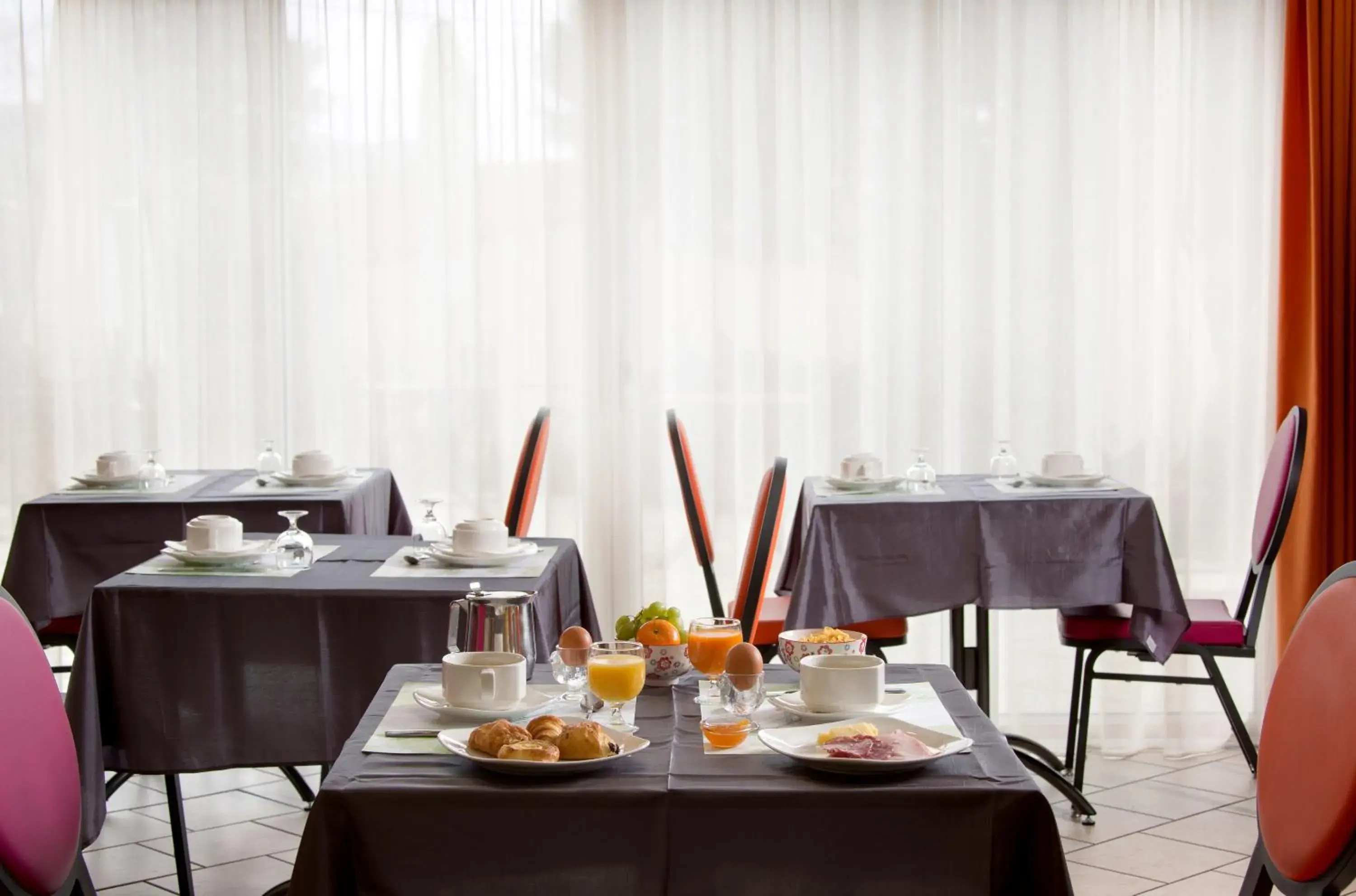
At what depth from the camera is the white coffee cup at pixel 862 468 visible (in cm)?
377

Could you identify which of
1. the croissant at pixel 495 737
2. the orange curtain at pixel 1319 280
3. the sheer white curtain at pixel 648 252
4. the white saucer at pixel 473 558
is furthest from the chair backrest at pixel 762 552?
the orange curtain at pixel 1319 280

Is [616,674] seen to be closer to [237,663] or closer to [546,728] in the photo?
[546,728]

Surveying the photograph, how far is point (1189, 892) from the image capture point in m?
3.04

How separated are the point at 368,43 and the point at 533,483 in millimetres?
1519

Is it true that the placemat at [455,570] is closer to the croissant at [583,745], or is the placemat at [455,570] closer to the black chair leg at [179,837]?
the black chair leg at [179,837]

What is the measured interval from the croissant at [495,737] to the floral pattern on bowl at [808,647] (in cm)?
42

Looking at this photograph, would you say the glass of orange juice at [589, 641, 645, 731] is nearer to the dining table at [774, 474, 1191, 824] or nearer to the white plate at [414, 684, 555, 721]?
the white plate at [414, 684, 555, 721]

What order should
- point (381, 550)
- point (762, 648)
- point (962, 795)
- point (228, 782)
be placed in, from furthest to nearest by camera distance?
1. point (228, 782)
2. point (762, 648)
3. point (381, 550)
4. point (962, 795)

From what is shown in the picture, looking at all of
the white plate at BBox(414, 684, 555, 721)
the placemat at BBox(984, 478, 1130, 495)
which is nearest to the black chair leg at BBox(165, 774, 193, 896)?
the white plate at BBox(414, 684, 555, 721)

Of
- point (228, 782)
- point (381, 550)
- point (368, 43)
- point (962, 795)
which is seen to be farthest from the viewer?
point (368, 43)

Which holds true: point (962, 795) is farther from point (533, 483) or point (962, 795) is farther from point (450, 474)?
point (450, 474)

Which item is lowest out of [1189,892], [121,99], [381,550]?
[1189,892]

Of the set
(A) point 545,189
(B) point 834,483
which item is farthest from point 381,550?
(A) point 545,189

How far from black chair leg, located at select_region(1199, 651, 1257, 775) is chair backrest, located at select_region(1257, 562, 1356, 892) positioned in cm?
206
